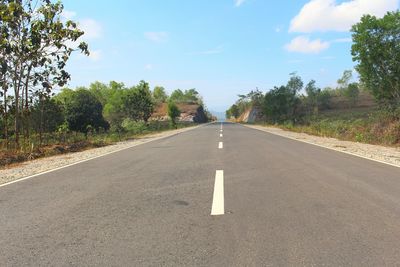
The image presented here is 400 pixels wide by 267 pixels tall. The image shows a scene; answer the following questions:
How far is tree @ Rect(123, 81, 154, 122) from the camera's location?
177 feet

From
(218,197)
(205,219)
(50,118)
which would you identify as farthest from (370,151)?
(50,118)

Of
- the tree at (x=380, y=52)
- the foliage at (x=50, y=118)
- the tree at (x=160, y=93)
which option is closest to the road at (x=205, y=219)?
the foliage at (x=50, y=118)

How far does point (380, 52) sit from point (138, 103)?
3498 cm

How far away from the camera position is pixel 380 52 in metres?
28.0

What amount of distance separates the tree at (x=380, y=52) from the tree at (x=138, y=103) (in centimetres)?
3255

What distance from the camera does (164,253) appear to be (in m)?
3.74

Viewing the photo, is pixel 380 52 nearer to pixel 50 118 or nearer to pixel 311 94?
pixel 50 118

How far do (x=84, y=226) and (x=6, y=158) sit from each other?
981 cm

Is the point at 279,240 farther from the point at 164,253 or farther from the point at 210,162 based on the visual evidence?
the point at 210,162

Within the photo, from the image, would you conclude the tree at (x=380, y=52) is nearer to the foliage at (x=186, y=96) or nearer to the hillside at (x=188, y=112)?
the hillside at (x=188, y=112)

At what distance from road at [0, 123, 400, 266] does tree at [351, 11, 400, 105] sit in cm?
2244

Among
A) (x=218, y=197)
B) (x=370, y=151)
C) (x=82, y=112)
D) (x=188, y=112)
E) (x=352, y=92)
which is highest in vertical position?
(x=352, y=92)

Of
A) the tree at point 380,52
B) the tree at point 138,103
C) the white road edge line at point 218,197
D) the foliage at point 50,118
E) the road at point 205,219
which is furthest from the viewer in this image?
the tree at point 138,103

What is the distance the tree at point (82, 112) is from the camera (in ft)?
98.8
